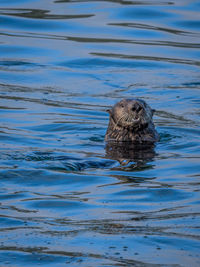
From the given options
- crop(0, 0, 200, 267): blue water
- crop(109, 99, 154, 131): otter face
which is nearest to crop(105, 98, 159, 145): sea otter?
crop(109, 99, 154, 131): otter face

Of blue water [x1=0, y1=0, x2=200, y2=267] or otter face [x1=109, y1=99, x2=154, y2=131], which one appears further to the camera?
otter face [x1=109, y1=99, x2=154, y2=131]

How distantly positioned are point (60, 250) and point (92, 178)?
2.28 meters

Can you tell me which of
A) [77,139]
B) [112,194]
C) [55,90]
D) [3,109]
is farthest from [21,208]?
[55,90]

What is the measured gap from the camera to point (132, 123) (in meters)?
8.84

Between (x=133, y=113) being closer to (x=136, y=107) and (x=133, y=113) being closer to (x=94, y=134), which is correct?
(x=136, y=107)

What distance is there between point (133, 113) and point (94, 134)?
118 centimetres

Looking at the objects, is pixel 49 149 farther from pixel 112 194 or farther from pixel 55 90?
pixel 55 90

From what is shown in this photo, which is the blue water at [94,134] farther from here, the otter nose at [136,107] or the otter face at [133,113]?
the otter nose at [136,107]

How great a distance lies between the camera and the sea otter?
8727 millimetres

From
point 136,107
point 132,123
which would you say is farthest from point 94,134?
point 136,107

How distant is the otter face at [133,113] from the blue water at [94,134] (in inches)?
18.8

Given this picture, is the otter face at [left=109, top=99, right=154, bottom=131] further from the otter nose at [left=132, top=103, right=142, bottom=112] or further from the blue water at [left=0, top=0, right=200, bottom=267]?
the blue water at [left=0, top=0, right=200, bottom=267]

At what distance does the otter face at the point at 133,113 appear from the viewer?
8.69 meters

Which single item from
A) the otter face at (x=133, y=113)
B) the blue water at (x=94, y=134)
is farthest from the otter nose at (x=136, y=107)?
the blue water at (x=94, y=134)
